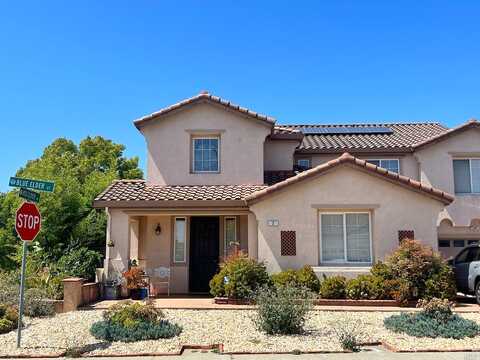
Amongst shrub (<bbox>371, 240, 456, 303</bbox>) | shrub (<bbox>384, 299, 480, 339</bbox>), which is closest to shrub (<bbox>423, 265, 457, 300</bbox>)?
shrub (<bbox>371, 240, 456, 303</bbox>)

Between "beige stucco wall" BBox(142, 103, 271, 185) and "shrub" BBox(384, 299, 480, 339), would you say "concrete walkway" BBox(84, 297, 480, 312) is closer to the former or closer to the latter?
"shrub" BBox(384, 299, 480, 339)

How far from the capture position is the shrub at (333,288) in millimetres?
14312

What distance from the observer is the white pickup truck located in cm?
1452

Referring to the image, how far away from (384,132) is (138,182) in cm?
1218

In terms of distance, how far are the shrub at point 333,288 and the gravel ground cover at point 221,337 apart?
5.84 feet

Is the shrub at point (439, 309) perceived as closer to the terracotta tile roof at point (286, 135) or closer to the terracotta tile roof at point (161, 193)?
the terracotta tile roof at point (161, 193)

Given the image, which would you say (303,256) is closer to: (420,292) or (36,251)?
(420,292)

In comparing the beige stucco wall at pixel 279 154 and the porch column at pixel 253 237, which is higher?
the beige stucco wall at pixel 279 154

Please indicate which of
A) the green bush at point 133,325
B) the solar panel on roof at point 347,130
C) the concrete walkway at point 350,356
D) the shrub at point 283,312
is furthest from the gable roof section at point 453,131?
the green bush at point 133,325

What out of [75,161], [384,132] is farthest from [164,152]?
[75,161]

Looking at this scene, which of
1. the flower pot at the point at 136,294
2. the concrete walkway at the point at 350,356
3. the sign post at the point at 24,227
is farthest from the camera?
the flower pot at the point at 136,294

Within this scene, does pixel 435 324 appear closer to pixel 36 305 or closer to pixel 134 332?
pixel 134 332

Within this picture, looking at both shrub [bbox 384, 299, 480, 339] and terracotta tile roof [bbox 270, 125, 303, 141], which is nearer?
shrub [bbox 384, 299, 480, 339]

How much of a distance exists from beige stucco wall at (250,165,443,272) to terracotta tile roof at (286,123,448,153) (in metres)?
4.91
